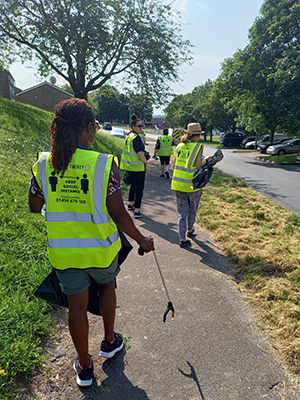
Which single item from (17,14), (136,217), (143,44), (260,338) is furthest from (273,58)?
(260,338)

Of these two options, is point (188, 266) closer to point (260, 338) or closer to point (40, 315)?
point (260, 338)

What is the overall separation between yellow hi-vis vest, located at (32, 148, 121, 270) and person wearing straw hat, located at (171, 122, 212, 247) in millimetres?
2817

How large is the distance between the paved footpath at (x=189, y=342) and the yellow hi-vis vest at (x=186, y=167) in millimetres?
1178

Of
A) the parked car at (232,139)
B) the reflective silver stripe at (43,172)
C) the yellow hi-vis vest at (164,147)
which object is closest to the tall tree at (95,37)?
the yellow hi-vis vest at (164,147)

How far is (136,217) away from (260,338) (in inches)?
151

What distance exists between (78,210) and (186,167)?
298 cm

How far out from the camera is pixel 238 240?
4867 millimetres

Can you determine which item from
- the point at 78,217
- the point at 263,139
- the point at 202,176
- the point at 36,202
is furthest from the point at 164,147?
the point at 263,139

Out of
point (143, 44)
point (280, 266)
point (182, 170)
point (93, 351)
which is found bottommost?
point (93, 351)

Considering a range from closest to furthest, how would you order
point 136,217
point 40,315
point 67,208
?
point 67,208, point 40,315, point 136,217

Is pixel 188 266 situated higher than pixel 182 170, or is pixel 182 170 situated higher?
pixel 182 170

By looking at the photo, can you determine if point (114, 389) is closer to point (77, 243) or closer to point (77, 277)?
point (77, 277)

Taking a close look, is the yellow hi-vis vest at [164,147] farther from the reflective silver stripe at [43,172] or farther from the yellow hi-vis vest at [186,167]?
the reflective silver stripe at [43,172]

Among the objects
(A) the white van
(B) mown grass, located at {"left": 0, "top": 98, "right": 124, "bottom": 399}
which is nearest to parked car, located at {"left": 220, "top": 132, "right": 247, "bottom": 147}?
(A) the white van
